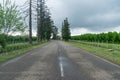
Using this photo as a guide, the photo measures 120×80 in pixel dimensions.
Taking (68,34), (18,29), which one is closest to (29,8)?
(18,29)

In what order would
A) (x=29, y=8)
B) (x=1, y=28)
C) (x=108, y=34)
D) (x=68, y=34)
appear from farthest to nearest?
1. (x=68, y=34)
2. (x=108, y=34)
3. (x=29, y=8)
4. (x=1, y=28)

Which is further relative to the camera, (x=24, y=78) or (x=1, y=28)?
(x=1, y=28)

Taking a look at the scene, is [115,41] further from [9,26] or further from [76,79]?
[76,79]

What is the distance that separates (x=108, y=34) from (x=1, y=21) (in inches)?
1979

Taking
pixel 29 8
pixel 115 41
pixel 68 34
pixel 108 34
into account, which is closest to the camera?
pixel 29 8

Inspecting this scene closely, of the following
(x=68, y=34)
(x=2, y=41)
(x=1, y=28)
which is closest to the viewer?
(x=2, y=41)

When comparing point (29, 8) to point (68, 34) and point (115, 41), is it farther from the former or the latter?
point (68, 34)

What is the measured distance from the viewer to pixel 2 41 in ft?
108

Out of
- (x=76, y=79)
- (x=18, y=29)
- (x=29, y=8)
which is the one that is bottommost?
(x=76, y=79)

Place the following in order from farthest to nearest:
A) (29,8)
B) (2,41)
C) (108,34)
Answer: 1. (108,34)
2. (29,8)
3. (2,41)

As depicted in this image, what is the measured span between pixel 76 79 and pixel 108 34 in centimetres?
7027

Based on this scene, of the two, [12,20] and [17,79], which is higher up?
[12,20]

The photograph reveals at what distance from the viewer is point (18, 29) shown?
122 feet

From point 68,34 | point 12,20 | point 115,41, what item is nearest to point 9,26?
point 12,20
